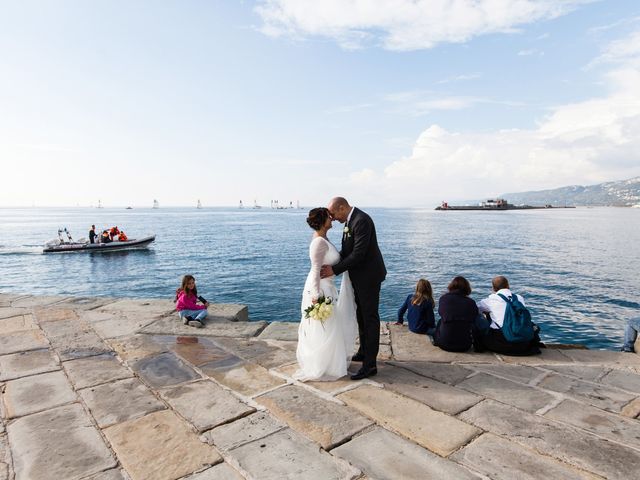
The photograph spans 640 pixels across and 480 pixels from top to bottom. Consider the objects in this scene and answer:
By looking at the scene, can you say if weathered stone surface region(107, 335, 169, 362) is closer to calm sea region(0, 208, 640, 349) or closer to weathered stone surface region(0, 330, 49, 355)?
weathered stone surface region(0, 330, 49, 355)

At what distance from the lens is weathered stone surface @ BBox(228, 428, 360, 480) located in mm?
2426

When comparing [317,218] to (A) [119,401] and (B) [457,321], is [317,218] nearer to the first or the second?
(B) [457,321]

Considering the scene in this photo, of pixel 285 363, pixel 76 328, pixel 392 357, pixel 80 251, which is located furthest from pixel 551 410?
pixel 80 251

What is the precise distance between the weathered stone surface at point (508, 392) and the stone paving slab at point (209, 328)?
10.1ft

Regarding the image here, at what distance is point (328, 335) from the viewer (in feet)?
12.8

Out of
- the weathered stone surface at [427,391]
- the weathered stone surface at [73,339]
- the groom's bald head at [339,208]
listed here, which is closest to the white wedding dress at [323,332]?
the groom's bald head at [339,208]

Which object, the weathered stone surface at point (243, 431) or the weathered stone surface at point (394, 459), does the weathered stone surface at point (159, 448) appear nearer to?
the weathered stone surface at point (243, 431)

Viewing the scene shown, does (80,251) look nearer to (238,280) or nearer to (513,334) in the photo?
(238,280)

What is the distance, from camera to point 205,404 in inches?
133

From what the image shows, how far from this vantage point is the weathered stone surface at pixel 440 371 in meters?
3.93

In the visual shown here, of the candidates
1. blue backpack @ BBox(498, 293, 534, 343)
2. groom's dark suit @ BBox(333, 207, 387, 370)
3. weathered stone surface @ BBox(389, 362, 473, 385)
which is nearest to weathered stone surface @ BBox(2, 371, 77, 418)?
groom's dark suit @ BBox(333, 207, 387, 370)

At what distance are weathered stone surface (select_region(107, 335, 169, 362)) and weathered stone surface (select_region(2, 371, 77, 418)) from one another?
0.75 meters

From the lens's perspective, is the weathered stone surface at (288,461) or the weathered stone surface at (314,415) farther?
the weathered stone surface at (314,415)

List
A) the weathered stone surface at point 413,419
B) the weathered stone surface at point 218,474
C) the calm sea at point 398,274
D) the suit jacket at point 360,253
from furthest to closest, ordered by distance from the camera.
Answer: the calm sea at point 398,274, the suit jacket at point 360,253, the weathered stone surface at point 413,419, the weathered stone surface at point 218,474
